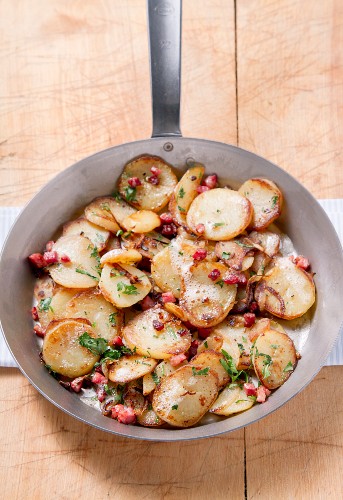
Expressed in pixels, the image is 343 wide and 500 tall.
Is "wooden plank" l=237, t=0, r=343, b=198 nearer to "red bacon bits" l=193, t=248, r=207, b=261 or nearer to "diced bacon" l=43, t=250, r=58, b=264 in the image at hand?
"red bacon bits" l=193, t=248, r=207, b=261

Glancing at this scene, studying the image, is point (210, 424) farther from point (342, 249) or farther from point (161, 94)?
point (161, 94)

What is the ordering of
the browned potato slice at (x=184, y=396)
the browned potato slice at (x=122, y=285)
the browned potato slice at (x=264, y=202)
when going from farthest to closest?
1. the browned potato slice at (x=264, y=202)
2. the browned potato slice at (x=122, y=285)
3. the browned potato slice at (x=184, y=396)

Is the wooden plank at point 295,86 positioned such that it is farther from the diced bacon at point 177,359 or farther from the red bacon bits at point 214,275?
the diced bacon at point 177,359

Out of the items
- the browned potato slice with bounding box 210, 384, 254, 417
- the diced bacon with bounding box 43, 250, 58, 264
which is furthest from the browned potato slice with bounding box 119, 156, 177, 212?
the browned potato slice with bounding box 210, 384, 254, 417

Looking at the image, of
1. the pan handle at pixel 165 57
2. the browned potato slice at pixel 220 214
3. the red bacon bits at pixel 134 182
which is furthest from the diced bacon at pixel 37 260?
the pan handle at pixel 165 57

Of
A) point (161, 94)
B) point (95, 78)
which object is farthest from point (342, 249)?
point (95, 78)

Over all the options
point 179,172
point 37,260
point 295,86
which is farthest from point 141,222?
point 295,86

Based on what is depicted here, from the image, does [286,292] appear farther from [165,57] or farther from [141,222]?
[165,57]
